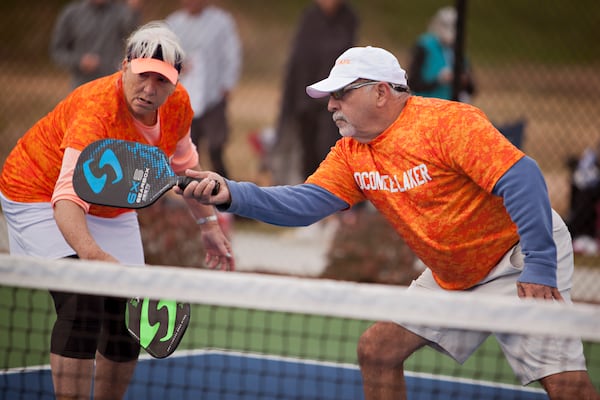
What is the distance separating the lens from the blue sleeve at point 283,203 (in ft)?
12.4

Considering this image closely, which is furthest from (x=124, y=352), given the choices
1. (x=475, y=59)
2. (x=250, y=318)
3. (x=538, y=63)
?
(x=475, y=59)

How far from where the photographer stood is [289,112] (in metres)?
9.21

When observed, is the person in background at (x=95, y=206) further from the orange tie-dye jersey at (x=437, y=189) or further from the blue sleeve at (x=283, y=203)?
the orange tie-dye jersey at (x=437, y=189)

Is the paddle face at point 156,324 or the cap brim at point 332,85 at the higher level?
the cap brim at point 332,85

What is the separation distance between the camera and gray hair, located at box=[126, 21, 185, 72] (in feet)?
13.0

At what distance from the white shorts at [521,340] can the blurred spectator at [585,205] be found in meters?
4.40

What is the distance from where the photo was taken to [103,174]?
373 cm

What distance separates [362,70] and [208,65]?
5.01 metres

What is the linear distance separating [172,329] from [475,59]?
16.6 m

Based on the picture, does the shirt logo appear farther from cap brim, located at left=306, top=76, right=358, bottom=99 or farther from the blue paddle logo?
the blue paddle logo

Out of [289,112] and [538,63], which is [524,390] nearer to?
[289,112]

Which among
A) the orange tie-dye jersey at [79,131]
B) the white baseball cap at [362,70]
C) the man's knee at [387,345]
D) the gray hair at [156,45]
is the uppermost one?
the gray hair at [156,45]

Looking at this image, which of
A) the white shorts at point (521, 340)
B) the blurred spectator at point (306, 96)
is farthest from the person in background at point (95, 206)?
the blurred spectator at point (306, 96)

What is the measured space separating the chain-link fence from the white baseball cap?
20.3 ft
